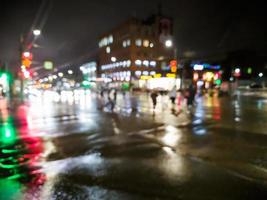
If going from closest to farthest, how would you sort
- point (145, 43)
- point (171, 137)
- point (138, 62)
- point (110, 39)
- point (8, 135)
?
point (171, 137) < point (8, 135) < point (138, 62) < point (145, 43) < point (110, 39)

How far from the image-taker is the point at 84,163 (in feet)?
25.8

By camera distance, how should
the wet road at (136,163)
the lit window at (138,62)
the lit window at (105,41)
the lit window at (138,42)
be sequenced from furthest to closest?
the lit window at (105,41)
the lit window at (138,62)
the lit window at (138,42)
the wet road at (136,163)

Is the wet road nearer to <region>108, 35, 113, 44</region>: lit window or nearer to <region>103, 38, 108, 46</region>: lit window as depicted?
<region>108, 35, 113, 44</region>: lit window

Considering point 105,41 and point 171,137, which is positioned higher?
point 105,41

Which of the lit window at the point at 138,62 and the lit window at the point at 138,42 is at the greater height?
the lit window at the point at 138,42

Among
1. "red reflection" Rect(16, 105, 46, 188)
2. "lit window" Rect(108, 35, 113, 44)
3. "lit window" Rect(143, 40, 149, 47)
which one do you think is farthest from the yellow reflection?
"lit window" Rect(108, 35, 113, 44)

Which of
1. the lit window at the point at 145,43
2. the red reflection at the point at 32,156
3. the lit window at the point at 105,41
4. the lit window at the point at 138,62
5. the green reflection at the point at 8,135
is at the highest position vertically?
the lit window at the point at 105,41

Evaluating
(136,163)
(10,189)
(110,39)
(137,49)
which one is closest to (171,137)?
(136,163)

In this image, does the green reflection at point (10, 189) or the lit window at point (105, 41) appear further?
the lit window at point (105, 41)

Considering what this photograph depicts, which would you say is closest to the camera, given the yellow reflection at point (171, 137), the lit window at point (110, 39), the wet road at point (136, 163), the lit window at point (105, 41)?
the wet road at point (136, 163)

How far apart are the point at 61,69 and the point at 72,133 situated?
147 metres

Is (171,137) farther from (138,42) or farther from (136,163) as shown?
(138,42)

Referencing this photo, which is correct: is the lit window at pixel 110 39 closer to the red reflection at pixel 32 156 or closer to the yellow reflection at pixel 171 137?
the red reflection at pixel 32 156

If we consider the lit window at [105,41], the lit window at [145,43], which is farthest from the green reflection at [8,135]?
the lit window at [105,41]
